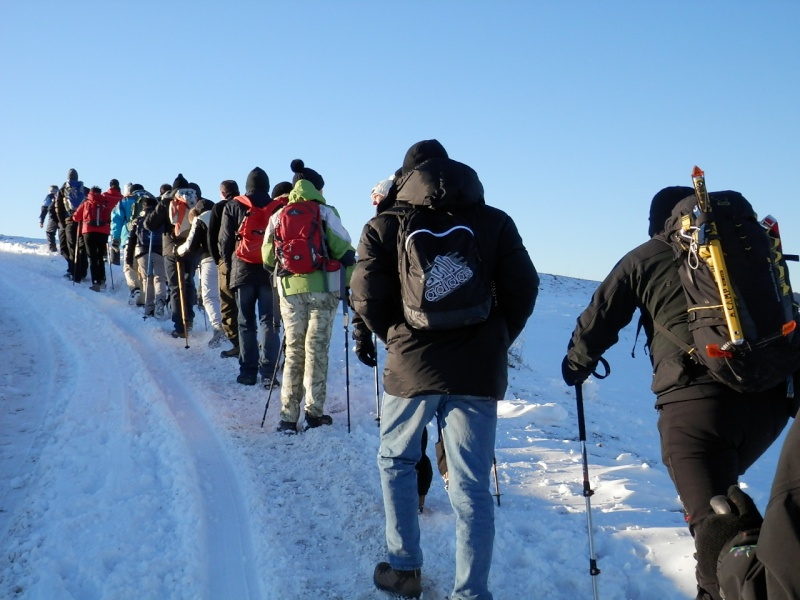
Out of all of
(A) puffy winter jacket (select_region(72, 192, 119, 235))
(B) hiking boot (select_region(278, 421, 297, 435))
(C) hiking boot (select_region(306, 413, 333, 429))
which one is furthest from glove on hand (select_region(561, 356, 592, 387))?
(A) puffy winter jacket (select_region(72, 192, 119, 235))

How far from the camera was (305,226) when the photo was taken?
6871 millimetres

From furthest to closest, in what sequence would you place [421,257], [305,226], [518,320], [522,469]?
1. [305,226]
2. [522,469]
3. [518,320]
4. [421,257]

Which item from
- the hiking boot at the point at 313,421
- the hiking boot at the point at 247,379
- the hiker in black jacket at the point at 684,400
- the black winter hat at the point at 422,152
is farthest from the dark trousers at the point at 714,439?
the hiking boot at the point at 247,379

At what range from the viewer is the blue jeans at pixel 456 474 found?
3.60 meters

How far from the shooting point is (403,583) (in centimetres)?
391

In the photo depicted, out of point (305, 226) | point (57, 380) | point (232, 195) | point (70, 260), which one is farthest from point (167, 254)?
point (70, 260)

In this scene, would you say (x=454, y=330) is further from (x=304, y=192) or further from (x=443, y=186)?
(x=304, y=192)

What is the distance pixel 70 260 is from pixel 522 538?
16492mm

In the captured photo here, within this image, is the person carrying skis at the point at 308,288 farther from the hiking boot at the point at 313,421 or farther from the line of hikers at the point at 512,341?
the line of hikers at the point at 512,341

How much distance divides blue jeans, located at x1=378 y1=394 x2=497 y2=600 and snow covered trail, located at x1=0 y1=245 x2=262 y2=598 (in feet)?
3.25

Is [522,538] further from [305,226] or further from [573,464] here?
[305,226]

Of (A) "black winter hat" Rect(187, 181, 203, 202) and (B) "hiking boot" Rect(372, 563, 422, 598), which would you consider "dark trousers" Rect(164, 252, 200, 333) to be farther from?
(B) "hiking boot" Rect(372, 563, 422, 598)

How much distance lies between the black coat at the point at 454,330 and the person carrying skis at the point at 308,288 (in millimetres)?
3040

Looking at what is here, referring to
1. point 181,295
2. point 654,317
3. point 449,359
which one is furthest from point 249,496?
point 181,295
